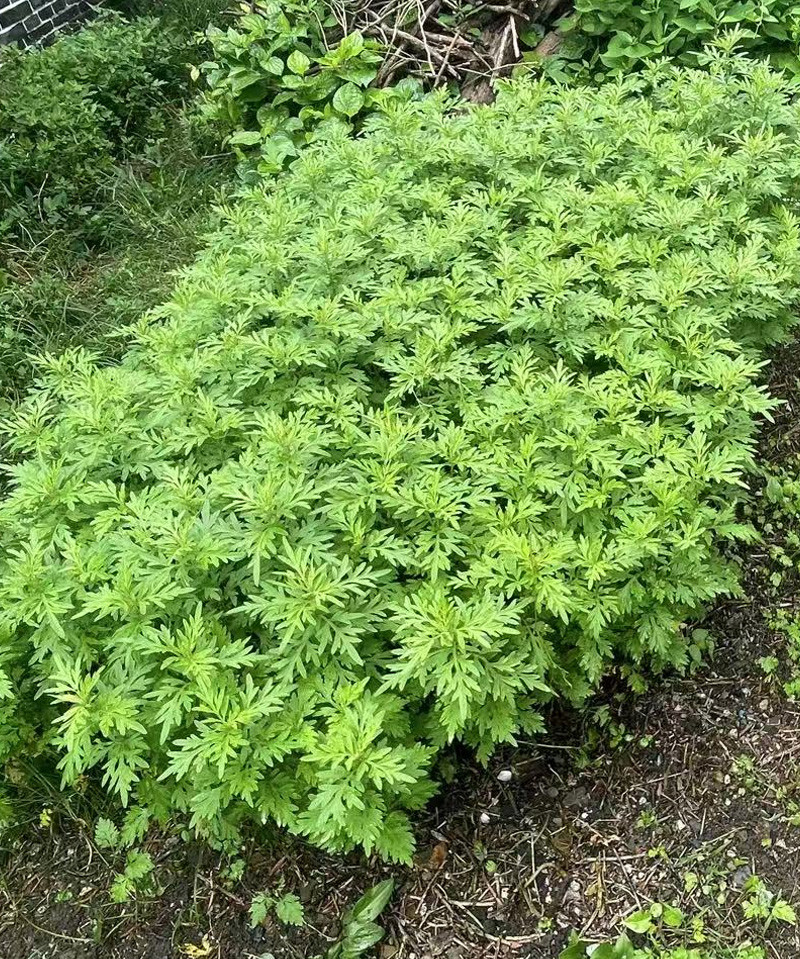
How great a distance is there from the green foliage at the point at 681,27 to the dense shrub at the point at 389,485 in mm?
1706

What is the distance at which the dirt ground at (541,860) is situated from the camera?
237 cm

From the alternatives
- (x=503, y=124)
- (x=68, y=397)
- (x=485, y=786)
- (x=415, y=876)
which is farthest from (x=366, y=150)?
(x=415, y=876)

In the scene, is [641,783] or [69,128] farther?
[69,128]

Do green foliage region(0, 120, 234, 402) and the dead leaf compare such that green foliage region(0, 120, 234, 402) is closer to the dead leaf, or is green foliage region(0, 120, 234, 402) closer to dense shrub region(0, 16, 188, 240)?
dense shrub region(0, 16, 188, 240)

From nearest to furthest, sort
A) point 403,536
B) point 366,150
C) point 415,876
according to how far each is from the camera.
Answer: point 403,536 < point 415,876 < point 366,150

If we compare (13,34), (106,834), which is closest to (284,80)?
(13,34)

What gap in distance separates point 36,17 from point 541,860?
23.6 ft

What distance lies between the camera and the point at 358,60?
17.1 ft

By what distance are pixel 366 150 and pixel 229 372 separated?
Answer: 1.47 meters

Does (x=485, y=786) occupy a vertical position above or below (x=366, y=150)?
below

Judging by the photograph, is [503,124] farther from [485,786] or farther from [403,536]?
[485,786]

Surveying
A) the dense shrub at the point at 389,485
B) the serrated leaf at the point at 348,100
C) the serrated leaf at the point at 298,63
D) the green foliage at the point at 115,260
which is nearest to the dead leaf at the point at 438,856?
the dense shrub at the point at 389,485

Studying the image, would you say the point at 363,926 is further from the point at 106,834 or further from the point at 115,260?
the point at 115,260

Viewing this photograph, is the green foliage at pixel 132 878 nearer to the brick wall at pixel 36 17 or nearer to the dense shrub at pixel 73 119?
the dense shrub at pixel 73 119
